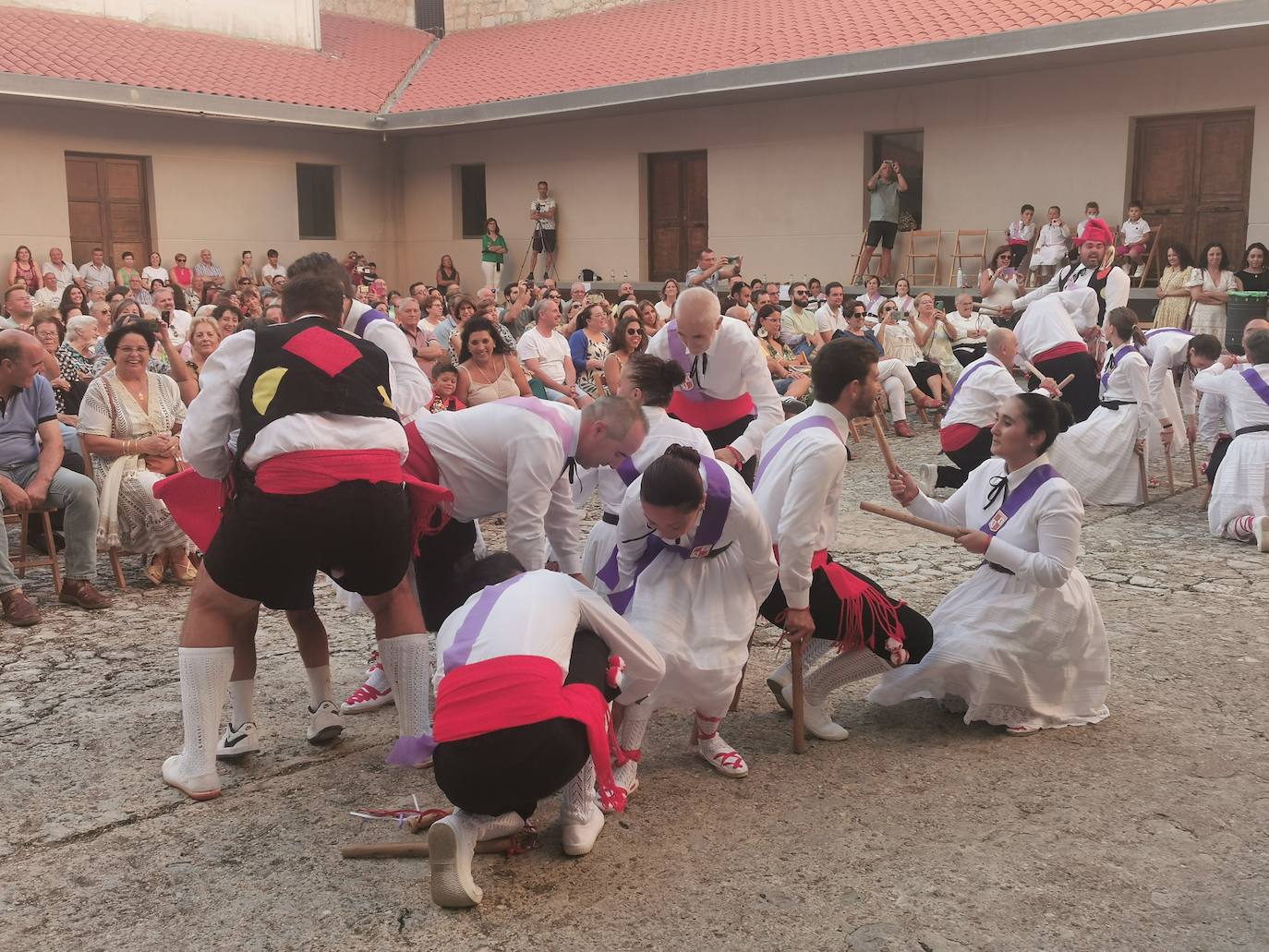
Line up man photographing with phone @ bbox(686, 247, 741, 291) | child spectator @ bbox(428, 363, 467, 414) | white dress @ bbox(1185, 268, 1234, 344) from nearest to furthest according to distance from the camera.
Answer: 1. child spectator @ bbox(428, 363, 467, 414)
2. white dress @ bbox(1185, 268, 1234, 344)
3. man photographing with phone @ bbox(686, 247, 741, 291)

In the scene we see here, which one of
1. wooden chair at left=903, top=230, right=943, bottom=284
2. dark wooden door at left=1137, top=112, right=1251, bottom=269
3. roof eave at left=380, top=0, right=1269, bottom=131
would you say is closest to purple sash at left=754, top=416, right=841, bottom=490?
roof eave at left=380, top=0, right=1269, bottom=131

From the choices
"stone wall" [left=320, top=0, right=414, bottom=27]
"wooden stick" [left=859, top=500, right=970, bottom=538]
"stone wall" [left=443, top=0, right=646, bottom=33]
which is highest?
"stone wall" [left=320, top=0, right=414, bottom=27]

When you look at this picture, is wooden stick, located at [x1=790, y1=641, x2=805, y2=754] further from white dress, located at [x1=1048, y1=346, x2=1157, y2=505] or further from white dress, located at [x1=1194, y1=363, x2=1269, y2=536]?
white dress, located at [x1=1048, y1=346, x2=1157, y2=505]

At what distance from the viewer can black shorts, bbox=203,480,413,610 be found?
3441 mm

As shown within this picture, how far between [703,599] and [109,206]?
16992 mm

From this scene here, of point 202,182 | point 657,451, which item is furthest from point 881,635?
point 202,182

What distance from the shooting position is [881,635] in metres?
4.04

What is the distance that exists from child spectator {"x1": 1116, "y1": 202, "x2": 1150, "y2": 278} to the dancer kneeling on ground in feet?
43.1

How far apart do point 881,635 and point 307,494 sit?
1911 mm

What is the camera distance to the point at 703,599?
12.2 feet

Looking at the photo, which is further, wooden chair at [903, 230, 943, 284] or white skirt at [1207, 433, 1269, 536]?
wooden chair at [903, 230, 943, 284]

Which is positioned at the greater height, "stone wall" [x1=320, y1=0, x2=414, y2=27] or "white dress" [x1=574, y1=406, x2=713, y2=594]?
"stone wall" [x1=320, y1=0, x2=414, y2=27]

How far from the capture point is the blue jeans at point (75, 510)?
5.88 m

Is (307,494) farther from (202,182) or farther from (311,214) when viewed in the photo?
(311,214)
